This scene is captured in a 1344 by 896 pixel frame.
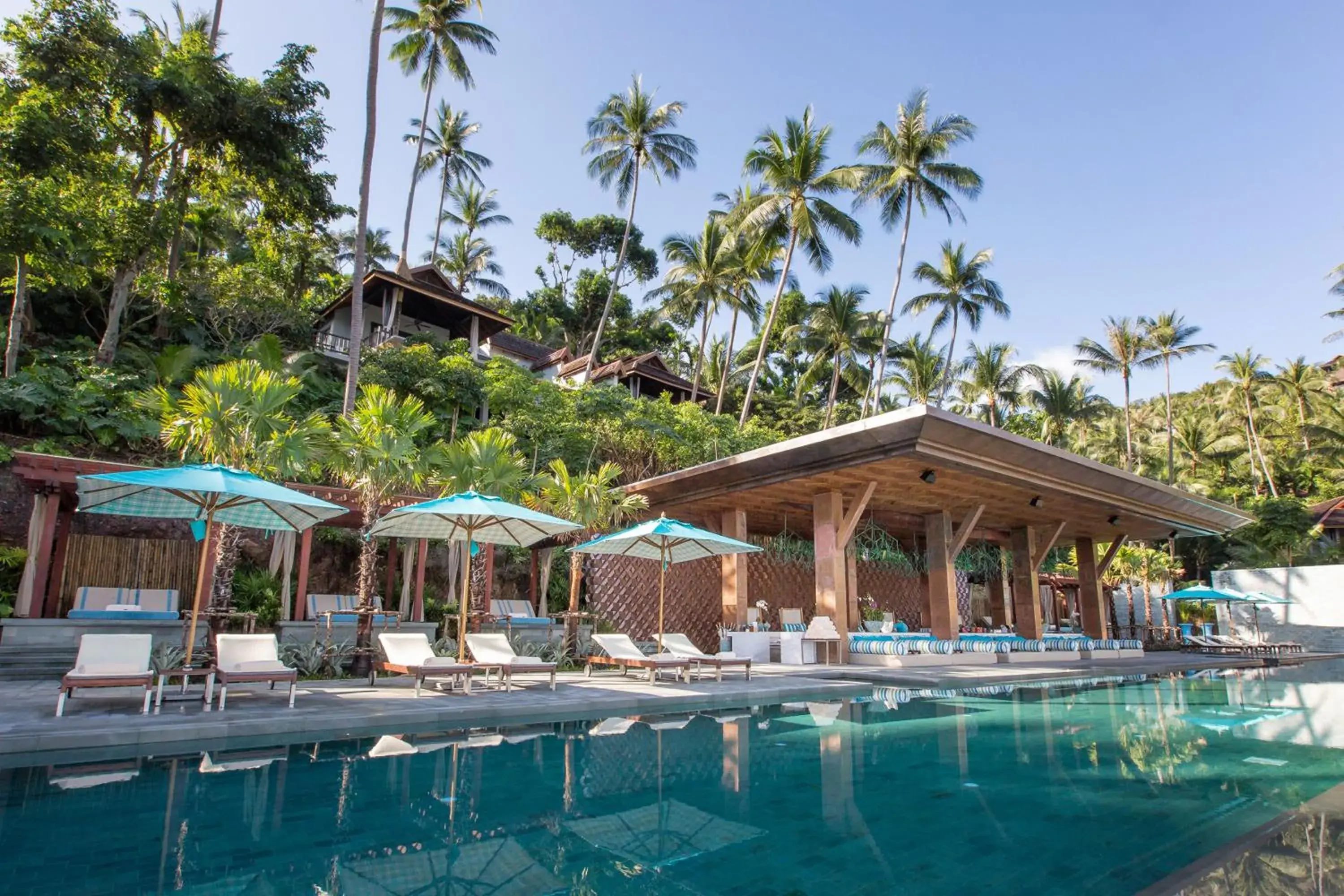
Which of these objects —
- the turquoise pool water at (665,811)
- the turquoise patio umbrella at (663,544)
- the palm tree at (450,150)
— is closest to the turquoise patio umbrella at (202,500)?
the turquoise pool water at (665,811)

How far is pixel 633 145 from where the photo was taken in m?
28.5

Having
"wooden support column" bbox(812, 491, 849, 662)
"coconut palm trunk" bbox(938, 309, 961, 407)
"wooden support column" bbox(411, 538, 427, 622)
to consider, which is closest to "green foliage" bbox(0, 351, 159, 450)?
"wooden support column" bbox(411, 538, 427, 622)

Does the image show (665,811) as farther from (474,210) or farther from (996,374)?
(474,210)

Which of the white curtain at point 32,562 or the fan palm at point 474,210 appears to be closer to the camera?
the white curtain at point 32,562

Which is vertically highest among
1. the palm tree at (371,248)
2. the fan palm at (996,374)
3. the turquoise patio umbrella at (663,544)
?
the palm tree at (371,248)

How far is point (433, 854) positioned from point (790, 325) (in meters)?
32.7

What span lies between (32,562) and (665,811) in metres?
11.0

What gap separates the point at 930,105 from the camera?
2711cm

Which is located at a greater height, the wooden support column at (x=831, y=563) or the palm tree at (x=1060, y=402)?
the palm tree at (x=1060, y=402)

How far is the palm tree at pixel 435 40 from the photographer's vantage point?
25.1m

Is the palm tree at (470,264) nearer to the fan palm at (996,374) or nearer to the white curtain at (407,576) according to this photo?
the fan palm at (996,374)

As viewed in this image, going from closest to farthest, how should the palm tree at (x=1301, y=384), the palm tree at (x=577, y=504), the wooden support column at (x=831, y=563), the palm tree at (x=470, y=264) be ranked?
1. the palm tree at (x=577, y=504)
2. the wooden support column at (x=831, y=563)
3. the palm tree at (x=470, y=264)
4. the palm tree at (x=1301, y=384)

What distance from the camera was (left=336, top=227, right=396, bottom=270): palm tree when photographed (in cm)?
3216

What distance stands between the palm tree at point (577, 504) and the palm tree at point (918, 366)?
75.7 ft
